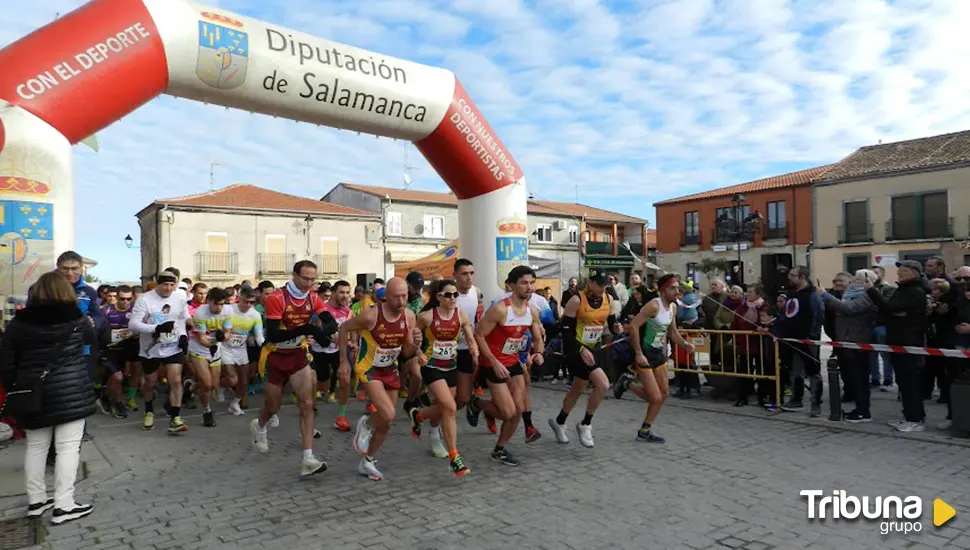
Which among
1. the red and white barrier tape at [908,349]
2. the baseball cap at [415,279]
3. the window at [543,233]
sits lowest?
the red and white barrier tape at [908,349]

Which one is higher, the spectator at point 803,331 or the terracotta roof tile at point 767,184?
the terracotta roof tile at point 767,184

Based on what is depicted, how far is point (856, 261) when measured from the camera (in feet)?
118

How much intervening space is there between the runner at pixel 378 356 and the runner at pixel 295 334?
454 millimetres

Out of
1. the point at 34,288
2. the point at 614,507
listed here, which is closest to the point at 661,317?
the point at 614,507

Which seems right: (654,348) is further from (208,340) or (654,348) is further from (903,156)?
(903,156)

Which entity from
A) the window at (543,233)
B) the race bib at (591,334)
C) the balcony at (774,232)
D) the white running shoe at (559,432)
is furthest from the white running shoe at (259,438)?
the balcony at (774,232)

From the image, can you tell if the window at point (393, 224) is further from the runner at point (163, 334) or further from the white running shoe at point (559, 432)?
the white running shoe at point (559, 432)

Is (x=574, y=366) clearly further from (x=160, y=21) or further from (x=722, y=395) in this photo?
(x=160, y=21)

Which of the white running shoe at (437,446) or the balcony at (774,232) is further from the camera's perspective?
the balcony at (774,232)

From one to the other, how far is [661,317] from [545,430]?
1976 millimetres

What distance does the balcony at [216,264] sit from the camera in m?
34.1

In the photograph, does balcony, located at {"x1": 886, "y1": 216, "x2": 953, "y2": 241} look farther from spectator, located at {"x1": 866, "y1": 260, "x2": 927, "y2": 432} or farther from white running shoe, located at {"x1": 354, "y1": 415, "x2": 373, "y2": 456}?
white running shoe, located at {"x1": 354, "y1": 415, "x2": 373, "y2": 456}

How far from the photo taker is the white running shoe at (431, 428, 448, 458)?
21.0 feet

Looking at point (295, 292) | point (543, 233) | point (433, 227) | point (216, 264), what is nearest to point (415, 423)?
point (295, 292)
